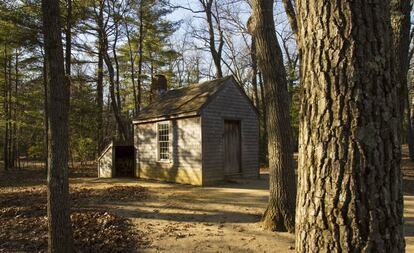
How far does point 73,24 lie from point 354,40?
64.4 ft

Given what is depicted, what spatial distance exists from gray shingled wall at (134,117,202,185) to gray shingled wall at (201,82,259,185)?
1.28 ft

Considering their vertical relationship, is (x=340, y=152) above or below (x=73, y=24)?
below

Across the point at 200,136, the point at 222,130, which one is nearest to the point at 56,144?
the point at 200,136

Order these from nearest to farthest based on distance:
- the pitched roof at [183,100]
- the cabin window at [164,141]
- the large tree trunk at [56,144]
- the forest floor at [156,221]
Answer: the large tree trunk at [56,144], the forest floor at [156,221], the pitched roof at [183,100], the cabin window at [164,141]

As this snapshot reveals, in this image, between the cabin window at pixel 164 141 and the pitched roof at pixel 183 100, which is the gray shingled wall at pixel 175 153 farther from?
the pitched roof at pixel 183 100

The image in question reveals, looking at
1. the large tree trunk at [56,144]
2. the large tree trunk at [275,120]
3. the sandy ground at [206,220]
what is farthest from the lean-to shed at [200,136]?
the large tree trunk at [56,144]

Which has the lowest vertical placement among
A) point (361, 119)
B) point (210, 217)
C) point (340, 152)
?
point (210, 217)

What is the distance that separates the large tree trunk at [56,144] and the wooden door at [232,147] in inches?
394

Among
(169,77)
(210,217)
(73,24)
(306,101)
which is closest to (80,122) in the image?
(73,24)

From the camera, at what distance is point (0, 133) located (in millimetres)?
30734

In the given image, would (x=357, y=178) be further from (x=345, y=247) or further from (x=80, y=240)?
(x=80, y=240)

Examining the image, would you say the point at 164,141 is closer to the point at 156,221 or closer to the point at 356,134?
the point at 156,221

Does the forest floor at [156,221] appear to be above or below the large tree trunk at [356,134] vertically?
below

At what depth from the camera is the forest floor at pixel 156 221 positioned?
21.0ft
